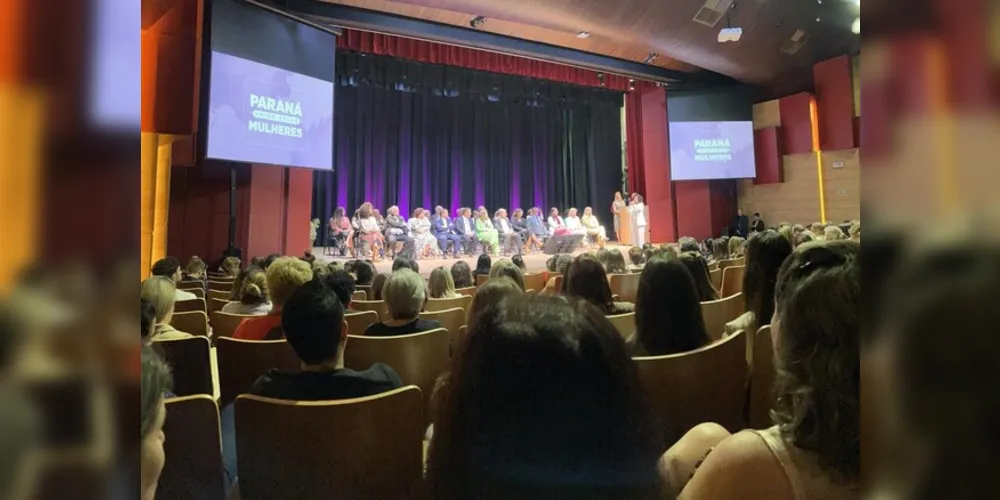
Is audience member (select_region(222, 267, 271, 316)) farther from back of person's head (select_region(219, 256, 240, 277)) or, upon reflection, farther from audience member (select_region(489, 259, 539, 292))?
back of person's head (select_region(219, 256, 240, 277))

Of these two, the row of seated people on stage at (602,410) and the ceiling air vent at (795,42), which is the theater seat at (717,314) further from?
the ceiling air vent at (795,42)

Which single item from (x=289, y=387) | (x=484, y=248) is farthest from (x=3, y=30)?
→ (x=484, y=248)

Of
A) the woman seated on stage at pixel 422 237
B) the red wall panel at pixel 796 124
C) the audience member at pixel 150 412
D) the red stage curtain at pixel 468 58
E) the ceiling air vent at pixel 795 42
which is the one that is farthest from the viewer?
the red wall panel at pixel 796 124

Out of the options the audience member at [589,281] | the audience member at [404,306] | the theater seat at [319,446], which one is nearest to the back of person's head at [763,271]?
the audience member at [589,281]

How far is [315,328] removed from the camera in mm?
1322

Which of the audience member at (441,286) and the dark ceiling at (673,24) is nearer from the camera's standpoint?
the audience member at (441,286)

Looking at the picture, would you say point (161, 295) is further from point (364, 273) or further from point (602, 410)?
point (364, 273)

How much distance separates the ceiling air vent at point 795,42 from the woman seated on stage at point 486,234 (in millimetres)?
5160

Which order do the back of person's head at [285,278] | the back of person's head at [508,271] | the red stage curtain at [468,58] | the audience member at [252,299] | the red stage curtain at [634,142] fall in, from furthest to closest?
the red stage curtain at [634,142], the red stage curtain at [468,58], the back of person's head at [508,271], the audience member at [252,299], the back of person's head at [285,278]

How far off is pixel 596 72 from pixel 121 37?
10.2 metres

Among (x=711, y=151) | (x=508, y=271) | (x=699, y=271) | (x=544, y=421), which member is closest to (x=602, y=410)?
(x=544, y=421)

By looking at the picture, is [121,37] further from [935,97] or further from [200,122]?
[200,122]

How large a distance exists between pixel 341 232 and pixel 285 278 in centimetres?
564

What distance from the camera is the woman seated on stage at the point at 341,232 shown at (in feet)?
24.8
